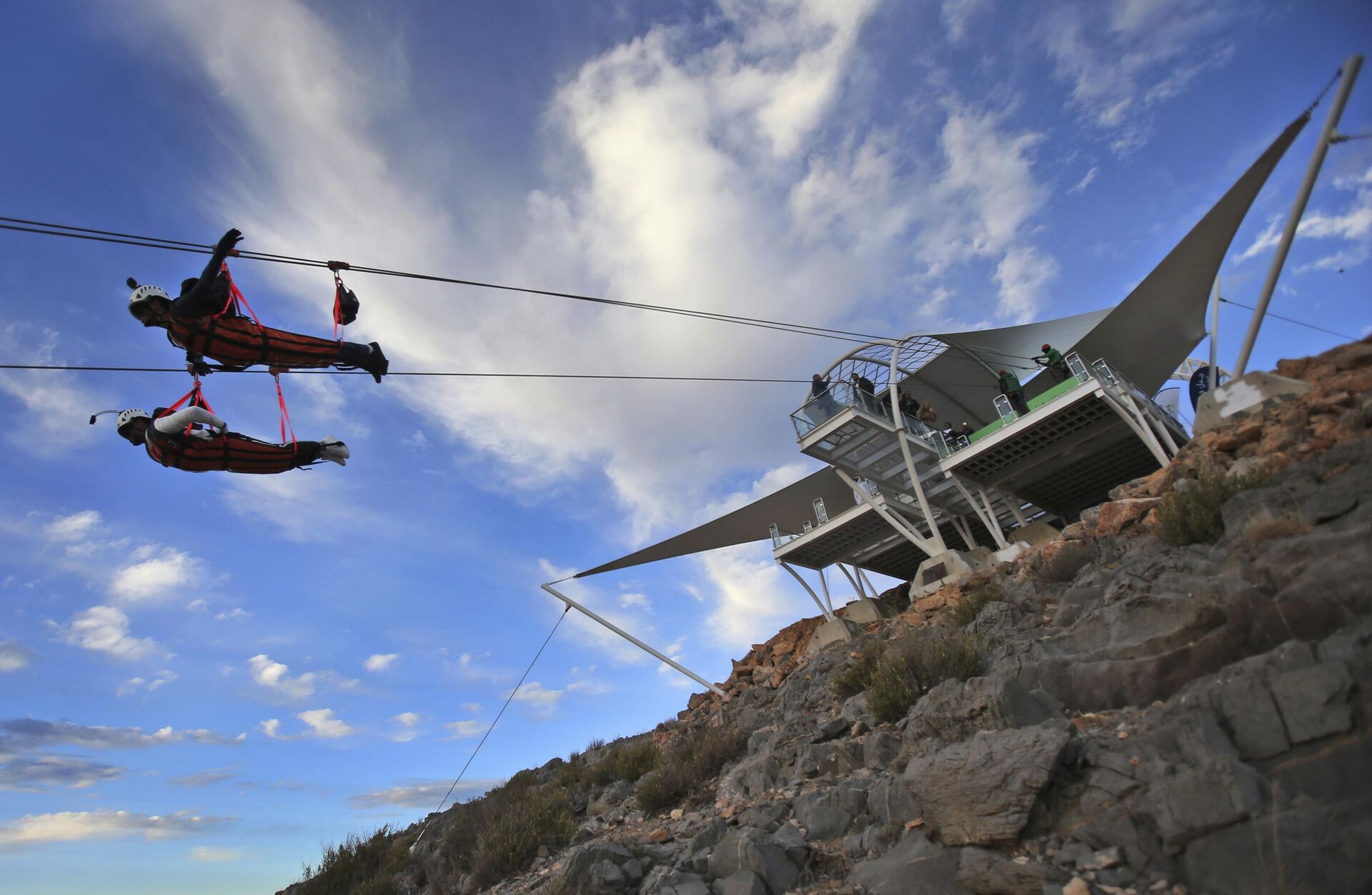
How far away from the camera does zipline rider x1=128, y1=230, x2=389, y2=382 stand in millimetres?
5027

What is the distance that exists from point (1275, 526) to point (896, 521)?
12.0 meters

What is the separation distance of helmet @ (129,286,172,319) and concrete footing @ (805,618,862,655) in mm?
16151

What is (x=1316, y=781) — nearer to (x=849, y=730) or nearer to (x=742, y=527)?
(x=849, y=730)

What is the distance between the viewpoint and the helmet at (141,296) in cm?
507

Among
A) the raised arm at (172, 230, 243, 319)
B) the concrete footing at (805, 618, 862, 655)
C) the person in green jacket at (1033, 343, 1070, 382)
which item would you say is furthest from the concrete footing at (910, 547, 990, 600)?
the raised arm at (172, 230, 243, 319)

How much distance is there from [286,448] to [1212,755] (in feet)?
24.8

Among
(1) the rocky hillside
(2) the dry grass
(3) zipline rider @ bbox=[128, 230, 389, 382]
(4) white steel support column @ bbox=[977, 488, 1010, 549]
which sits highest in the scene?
(3) zipline rider @ bbox=[128, 230, 389, 382]

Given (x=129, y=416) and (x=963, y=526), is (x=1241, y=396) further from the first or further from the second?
(x=129, y=416)

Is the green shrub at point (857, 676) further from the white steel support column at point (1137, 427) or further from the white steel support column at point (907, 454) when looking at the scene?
the white steel support column at point (1137, 427)

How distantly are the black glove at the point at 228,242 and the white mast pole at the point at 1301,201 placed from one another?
11731 mm

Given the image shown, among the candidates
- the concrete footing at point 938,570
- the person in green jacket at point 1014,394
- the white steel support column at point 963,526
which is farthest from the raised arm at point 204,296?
the white steel support column at point 963,526

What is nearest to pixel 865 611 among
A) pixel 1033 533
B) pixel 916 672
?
pixel 1033 533

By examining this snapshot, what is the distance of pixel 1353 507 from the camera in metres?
6.31

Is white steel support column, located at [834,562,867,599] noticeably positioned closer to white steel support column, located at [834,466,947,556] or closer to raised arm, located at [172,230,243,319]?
white steel support column, located at [834,466,947,556]
